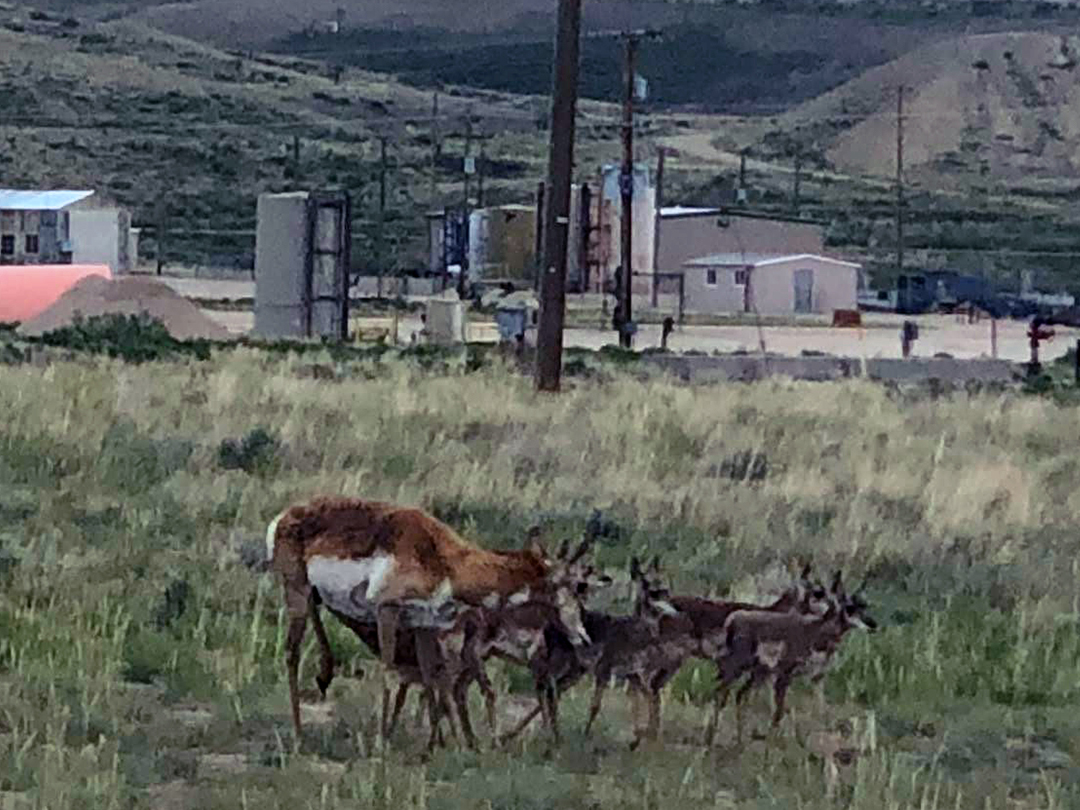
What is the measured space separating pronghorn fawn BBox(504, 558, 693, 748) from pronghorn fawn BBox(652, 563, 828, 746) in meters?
0.06

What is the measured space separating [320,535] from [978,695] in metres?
2.90

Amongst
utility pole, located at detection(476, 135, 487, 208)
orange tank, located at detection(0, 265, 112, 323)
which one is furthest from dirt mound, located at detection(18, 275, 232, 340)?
utility pole, located at detection(476, 135, 487, 208)

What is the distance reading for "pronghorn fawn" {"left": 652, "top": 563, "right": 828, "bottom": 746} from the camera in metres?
7.78

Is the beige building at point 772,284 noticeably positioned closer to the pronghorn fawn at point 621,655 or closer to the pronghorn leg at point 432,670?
the pronghorn fawn at point 621,655

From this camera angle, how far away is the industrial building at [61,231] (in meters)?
61.3

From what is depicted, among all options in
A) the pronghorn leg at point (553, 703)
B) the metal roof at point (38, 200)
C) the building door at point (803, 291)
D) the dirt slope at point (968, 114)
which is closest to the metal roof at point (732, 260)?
the building door at point (803, 291)

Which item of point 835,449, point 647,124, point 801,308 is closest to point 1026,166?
point 647,124

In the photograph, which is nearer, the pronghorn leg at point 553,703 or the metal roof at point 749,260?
the pronghorn leg at point 553,703

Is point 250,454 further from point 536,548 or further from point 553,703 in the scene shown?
point 536,548

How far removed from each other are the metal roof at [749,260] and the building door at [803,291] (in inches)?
18.5

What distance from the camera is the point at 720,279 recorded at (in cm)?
6475

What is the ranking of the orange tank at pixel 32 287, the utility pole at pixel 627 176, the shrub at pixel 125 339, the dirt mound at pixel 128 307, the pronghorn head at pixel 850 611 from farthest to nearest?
the utility pole at pixel 627 176
the orange tank at pixel 32 287
the dirt mound at pixel 128 307
the shrub at pixel 125 339
the pronghorn head at pixel 850 611

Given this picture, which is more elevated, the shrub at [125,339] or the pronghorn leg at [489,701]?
the shrub at [125,339]

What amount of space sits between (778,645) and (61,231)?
55353mm
